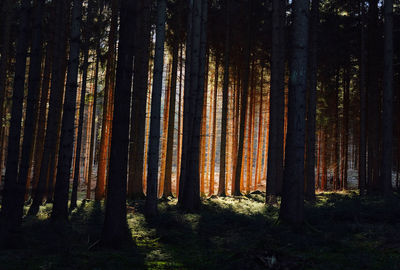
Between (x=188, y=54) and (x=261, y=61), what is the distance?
6.00 m

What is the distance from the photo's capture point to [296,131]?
6.75 metres

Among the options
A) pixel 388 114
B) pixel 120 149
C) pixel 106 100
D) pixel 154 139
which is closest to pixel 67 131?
pixel 154 139

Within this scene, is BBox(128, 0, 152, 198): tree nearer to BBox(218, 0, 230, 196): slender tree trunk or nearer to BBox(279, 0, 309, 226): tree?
BBox(218, 0, 230, 196): slender tree trunk

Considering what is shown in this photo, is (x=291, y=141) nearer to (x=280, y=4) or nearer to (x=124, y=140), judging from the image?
(x=124, y=140)

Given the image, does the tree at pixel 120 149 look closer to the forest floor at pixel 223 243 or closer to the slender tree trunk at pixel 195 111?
the forest floor at pixel 223 243

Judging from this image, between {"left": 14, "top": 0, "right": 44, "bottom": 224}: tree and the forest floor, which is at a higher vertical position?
{"left": 14, "top": 0, "right": 44, "bottom": 224}: tree

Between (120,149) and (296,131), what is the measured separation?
11.4ft

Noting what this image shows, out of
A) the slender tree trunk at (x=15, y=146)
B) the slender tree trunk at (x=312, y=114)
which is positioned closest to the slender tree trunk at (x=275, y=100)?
the slender tree trunk at (x=312, y=114)

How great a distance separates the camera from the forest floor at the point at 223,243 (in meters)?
4.41

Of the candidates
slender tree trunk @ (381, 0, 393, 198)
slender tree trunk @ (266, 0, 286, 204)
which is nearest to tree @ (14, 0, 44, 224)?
slender tree trunk @ (266, 0, 286, 204)

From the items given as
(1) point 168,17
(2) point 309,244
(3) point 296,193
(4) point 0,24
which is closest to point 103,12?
(1) point 168,17

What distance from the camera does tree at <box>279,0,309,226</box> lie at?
6.65 meters

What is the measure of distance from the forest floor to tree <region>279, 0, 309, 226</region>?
0.38 meters

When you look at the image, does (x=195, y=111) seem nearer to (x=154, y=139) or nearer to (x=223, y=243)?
(x=154, y=139)
